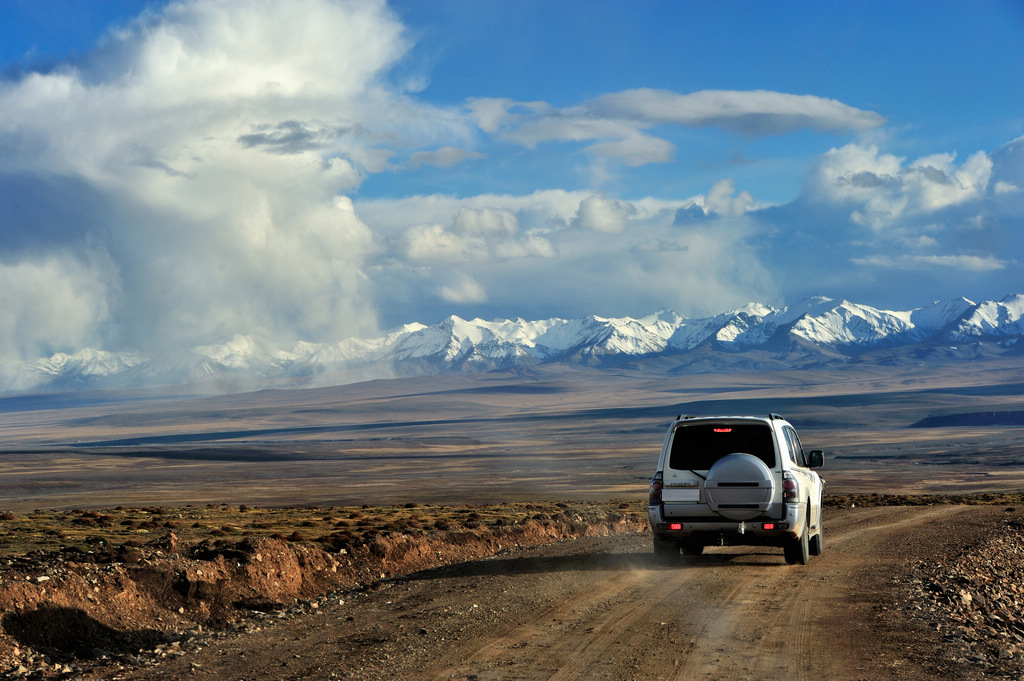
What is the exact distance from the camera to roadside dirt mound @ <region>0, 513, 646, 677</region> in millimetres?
12578

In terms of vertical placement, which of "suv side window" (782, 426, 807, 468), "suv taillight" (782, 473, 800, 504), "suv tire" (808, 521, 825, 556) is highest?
"suv side window" (782, 426, 807, 468)

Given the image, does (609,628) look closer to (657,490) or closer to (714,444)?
(657,490)

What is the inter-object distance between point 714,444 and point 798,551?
8.61 feet

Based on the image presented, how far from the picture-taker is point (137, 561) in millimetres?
15914

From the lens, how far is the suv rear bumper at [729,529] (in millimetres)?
15734

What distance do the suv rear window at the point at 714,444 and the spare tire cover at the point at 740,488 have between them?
42 centimetres

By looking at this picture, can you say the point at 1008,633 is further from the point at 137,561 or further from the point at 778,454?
the point at 137,561

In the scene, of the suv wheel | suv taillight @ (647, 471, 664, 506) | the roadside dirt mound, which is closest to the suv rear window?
suv taillight @ (647, 471, 664, 506)

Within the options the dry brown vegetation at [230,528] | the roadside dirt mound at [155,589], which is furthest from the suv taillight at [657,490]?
the dry brown vegetation at [230,528]

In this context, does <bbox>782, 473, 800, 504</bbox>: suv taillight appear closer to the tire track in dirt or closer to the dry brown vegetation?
the tire track in dirt

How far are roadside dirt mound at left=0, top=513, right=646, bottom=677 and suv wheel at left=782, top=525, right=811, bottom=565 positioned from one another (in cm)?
747

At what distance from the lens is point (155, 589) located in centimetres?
1524

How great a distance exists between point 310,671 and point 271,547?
7674mm

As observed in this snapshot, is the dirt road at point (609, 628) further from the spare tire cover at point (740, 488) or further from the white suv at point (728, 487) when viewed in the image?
the spare tire cover at point (740, 488)
